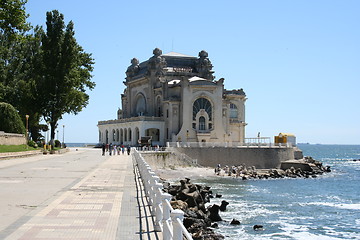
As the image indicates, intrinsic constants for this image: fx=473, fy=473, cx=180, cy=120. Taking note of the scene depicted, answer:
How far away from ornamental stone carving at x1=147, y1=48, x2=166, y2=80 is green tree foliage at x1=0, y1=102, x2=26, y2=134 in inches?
1093

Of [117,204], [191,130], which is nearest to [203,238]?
[117,204]

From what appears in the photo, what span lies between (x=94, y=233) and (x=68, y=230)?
661 mm

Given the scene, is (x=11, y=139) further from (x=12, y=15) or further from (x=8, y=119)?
(x=12, y=15)

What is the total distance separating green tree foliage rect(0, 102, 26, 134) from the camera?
48.8 m

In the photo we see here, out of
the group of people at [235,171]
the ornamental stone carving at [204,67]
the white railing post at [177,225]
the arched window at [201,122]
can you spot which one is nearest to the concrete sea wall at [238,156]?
the group of people at [235,171]

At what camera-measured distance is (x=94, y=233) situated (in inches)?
403

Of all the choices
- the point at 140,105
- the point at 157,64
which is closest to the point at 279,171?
the point at 157,64

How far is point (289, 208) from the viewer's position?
3127 cm

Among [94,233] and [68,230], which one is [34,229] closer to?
[68,230]

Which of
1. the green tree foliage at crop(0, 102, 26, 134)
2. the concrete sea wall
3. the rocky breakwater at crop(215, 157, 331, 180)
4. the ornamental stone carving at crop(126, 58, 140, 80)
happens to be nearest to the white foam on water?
the rocky breakwater at crop(215, 157, 331, 180)

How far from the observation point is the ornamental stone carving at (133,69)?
3255 inches

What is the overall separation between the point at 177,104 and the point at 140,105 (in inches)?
573

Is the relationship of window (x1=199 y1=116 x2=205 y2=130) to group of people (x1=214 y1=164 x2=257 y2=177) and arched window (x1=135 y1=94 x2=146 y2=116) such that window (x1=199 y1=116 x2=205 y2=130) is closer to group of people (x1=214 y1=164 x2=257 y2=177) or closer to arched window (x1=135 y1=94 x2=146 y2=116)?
group of people (x1=214 y1=164 x2=257 y2=177)

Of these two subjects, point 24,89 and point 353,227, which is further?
point 24,89
